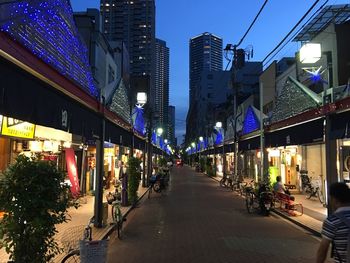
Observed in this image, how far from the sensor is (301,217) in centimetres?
1605

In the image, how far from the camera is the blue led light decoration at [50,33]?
6289mm

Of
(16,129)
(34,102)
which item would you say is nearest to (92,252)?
(34,102)

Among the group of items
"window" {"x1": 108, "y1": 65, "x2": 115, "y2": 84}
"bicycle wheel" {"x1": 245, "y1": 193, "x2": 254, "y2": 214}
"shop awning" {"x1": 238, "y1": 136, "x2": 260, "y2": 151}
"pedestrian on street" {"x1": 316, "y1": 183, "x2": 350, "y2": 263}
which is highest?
"window" {"x1": 108, "y1": 65, "x2": 115, "y2": 84}

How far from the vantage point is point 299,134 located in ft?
52.2

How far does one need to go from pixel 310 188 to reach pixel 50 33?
62.7 feet

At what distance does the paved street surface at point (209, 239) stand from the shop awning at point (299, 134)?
303 centimetres

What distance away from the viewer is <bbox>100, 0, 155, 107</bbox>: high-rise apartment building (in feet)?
270

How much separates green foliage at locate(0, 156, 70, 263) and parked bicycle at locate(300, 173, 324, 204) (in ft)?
56.8

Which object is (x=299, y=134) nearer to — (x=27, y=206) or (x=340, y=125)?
(x=340, y=125)

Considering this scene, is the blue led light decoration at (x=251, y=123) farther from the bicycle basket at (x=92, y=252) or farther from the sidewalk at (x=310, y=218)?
the bicycle basket at (x=92, y=252)

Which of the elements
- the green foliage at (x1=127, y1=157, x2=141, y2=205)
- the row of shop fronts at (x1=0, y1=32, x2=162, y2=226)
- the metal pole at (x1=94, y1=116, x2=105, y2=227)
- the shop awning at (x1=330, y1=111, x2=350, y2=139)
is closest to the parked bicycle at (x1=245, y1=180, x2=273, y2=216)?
the green foliage at (x1=127, y1=157, x2=141, y2=205)

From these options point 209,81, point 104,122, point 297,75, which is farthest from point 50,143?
point 209,81

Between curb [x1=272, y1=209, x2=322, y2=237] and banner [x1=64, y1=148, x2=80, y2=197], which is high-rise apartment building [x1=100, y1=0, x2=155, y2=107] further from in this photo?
curb [x1=272, y1=209, x2=322, y2=237]

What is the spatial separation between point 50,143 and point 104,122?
3831mm
